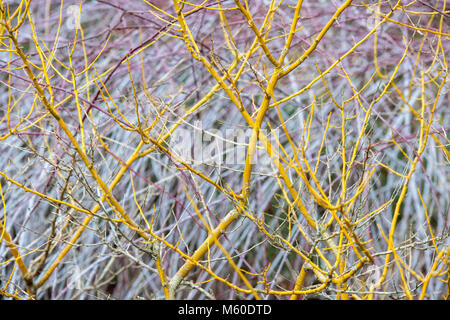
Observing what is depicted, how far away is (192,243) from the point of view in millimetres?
2900

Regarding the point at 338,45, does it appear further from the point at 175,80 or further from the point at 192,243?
the point at 192,243

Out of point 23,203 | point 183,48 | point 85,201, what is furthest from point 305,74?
point 23,203
